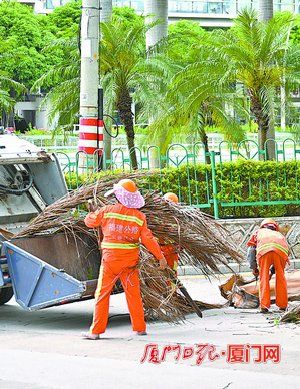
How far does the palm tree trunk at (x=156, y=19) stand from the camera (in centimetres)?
2417

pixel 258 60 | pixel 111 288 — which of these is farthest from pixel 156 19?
pixel 111 288

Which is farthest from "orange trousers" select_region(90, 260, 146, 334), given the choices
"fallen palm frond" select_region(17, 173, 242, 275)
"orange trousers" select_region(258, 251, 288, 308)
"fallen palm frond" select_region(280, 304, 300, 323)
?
"orange trousers" select_region(258, 251, 288, 308)

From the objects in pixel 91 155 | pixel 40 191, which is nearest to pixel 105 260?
pixel 40 191

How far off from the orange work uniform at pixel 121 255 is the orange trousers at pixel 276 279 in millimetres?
2131

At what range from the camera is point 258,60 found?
21.2 m

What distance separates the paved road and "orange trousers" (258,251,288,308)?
25 cm

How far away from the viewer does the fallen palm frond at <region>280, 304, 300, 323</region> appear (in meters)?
12.0

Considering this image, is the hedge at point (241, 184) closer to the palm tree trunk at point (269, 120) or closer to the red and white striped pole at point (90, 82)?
the red and white striped pole at point (90, 82)

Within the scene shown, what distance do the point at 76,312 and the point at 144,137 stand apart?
1026cm

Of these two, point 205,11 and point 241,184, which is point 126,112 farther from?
point 205,11

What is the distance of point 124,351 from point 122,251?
133 centimetres

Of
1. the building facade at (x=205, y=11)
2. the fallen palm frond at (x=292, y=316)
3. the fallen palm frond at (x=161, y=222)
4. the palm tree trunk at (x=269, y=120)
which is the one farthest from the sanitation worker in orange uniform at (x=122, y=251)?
the building facade at (x=205, y=11)

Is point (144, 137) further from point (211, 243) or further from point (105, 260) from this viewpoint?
point (105, 260)

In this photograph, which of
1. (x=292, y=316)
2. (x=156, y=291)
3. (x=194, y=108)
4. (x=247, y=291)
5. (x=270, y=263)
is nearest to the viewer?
(x=292, y=316)
